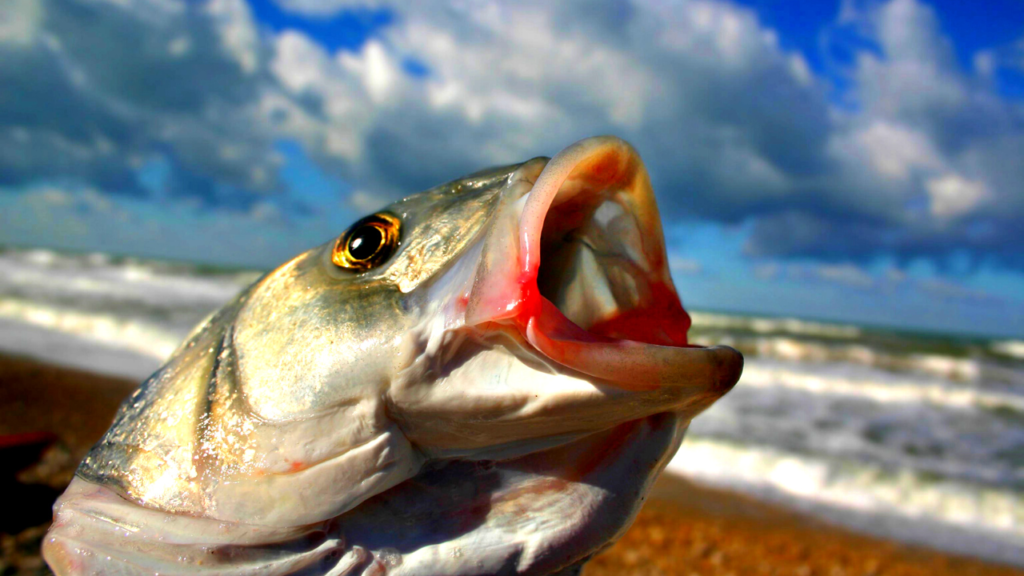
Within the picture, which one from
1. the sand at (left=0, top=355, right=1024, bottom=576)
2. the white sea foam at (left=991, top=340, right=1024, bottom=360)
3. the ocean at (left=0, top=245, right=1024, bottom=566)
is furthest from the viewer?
the white sea foam at (left=991, top=340, right=1024, bottom=360)

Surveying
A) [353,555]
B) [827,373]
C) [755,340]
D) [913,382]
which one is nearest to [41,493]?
[353,555]

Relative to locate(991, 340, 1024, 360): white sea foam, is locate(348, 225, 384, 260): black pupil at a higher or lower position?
higher

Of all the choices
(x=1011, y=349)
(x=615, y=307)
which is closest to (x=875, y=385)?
(x=615, y=307)

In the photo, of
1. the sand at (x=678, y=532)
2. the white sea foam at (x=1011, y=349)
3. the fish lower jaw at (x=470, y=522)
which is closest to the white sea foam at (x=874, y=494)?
the sand at (x=678, y=532)

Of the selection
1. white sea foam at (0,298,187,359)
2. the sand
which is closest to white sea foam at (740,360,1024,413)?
the sand

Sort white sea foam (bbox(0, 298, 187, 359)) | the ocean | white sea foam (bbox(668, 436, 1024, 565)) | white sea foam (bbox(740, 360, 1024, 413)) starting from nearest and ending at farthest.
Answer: white sea foam (bbox(668, 436, 1024, 565)) < the ocean < white sea foam (bbox(0, 298, 187, 359)) < white sea foam (bbox(740, 360, 1024, 413))

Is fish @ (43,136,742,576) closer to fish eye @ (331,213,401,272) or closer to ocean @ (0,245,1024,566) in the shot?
fish eye @ (331,213,401,272)

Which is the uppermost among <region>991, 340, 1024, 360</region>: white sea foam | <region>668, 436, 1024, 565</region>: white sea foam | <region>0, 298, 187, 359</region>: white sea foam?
<region>0, 298, 187, 359</region>: white sea foam

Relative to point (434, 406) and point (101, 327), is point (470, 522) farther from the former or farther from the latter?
point (101, 327)

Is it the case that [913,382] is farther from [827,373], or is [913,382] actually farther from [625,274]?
[625,274]

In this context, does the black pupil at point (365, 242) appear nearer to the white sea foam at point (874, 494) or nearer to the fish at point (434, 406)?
the fish at point (434, 406)
